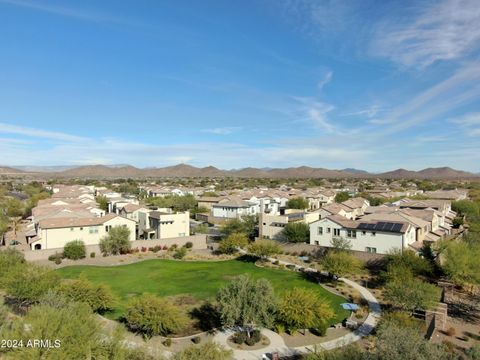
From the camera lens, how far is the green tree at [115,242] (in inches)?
1911

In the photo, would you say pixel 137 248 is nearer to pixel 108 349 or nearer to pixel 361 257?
pixel 361 257

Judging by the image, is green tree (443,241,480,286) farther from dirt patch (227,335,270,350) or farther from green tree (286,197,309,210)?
green tree (286,197,309,210)

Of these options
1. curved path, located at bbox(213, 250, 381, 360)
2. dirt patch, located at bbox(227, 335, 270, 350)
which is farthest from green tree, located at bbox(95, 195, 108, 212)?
dirt patch, located at bbox(227, 335, 270, 350)

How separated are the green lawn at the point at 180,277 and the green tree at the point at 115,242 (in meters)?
4.32

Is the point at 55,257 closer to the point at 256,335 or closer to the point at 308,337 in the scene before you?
the point at 256,335

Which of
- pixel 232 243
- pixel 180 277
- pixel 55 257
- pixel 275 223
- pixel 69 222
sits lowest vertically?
pixel 180 277

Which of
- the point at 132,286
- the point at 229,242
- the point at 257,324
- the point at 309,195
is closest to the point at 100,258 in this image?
the point at 132,286

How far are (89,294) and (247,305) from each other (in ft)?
40.2

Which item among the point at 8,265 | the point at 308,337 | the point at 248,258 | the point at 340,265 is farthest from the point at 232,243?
the point at 8,265

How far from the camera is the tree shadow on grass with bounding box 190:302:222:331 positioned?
27703 millimetres

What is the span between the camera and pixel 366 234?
45312mm

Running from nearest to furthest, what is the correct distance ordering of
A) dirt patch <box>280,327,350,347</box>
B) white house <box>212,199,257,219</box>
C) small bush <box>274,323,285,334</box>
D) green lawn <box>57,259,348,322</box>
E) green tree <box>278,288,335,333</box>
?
dirt patch <box>280,327,350,347</box> → green tree <box>278,288,335,333</box> → small bush <box>274,323,285,334</box> → green lawn <box>57,259,348,322</box> → white house <box>212,199,257,219</box>

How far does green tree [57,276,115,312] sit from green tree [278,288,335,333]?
1345 cm

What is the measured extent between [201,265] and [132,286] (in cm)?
1079
